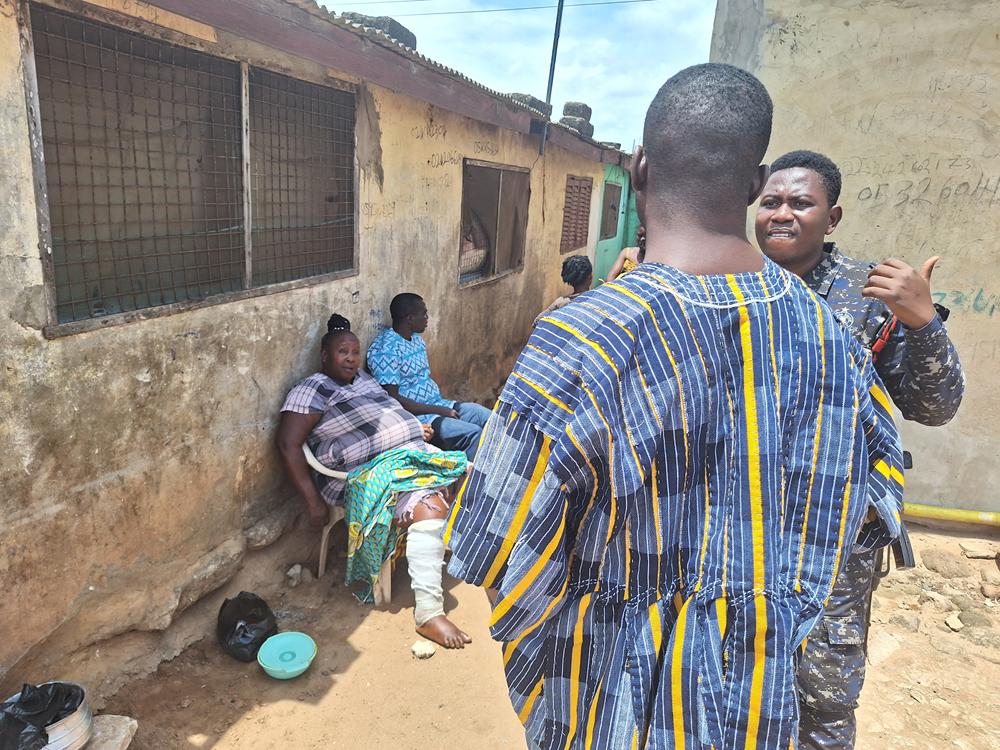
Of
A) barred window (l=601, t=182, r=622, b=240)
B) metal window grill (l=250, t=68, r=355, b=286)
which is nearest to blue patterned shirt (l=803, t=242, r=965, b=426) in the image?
metal window grill (l=250, t=68, r=355, b=286)

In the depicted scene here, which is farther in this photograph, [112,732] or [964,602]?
[964,602]

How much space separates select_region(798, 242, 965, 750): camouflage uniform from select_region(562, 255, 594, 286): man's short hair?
392cm

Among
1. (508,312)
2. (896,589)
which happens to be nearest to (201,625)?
(896,589)

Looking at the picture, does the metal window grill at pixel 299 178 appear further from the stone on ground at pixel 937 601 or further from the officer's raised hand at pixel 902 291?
the stone on ground at pixel 937 601

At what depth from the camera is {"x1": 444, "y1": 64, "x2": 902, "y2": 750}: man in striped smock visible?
925 mm

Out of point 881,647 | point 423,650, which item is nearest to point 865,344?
point 881,647

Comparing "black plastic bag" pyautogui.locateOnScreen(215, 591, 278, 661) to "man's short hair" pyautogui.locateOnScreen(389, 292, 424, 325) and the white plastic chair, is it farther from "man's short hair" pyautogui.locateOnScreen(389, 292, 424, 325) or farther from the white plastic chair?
"man's short hair" pyautogui.locateOnScreen(389, 292, 424, 325)

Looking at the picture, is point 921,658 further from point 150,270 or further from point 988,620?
point 150,270

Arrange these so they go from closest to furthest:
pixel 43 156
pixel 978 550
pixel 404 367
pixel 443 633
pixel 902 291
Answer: pixel 902 291
pixel 43 156
pixel 443 633
pixel 978 550
pixel 404 367

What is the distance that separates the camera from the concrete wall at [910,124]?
359 cm

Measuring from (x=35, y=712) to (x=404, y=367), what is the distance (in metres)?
2.51

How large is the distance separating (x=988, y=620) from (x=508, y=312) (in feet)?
16.0

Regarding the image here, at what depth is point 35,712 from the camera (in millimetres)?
1998

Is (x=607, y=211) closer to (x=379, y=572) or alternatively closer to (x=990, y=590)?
(x=990, y=590)
